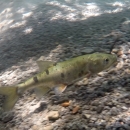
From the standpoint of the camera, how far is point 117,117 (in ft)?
9.48

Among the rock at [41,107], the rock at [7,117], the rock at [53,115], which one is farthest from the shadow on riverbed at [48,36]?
the rock at [53,115]

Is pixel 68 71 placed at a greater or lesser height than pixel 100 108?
greater

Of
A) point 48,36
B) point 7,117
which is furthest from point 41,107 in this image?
point 48,36

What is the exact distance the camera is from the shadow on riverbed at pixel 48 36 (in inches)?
231

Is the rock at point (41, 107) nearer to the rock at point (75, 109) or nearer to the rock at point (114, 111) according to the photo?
the rock at point (75, 109)

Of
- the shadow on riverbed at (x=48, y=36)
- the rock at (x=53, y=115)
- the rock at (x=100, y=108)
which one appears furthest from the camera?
the shadow on riverbed at (x=48, y=36)

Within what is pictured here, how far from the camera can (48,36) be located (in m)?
7.01

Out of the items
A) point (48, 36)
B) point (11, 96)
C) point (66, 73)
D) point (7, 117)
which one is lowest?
point (7, 117)

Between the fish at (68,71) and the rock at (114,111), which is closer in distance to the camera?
the fish at (68,71)

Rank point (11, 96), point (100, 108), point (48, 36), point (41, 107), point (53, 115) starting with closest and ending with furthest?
point (11, 96)
point (100, 108)
point (53, 115)
point (41, 107)
point (48, 36)

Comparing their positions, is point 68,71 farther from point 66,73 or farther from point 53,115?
point 53,115

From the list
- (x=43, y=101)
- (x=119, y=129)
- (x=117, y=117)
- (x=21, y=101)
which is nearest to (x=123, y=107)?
(x=117, y=117)

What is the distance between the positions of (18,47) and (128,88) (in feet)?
13.9

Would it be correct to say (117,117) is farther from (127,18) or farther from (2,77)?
(127,18)
